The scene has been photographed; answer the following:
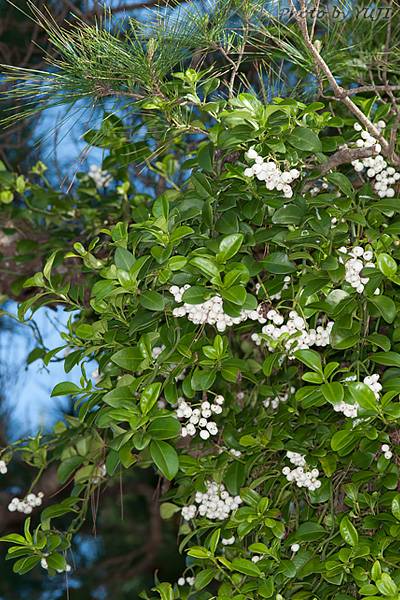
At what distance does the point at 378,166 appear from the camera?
2.26 ft

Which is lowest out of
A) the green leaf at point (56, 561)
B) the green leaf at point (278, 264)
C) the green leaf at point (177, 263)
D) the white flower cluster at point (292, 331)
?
the green leaf at point (56, 561)

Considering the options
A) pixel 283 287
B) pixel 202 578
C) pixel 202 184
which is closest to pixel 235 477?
pixel 202 578

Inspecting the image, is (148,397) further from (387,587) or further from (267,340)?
(387,587)

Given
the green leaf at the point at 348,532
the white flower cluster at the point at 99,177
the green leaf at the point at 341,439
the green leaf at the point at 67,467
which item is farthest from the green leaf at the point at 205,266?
the white flower cluster at the point at 99,177

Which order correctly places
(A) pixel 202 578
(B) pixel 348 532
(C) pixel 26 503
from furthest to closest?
(C) pixel 26 503
(A) pixel 202 578
(B) pixel 348 532

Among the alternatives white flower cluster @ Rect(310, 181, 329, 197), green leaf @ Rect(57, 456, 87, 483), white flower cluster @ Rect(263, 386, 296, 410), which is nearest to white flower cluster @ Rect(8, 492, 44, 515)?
green leaf @ Rect(57, 456, 87, 483)

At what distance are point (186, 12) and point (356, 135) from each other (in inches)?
9.8

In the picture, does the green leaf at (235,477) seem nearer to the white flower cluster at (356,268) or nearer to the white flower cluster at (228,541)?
the white flower cluster at (228,541)

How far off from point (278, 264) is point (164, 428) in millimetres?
206

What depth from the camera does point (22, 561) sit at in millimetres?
758

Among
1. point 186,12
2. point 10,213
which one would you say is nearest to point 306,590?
point 186,12

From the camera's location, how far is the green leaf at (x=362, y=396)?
552 mm

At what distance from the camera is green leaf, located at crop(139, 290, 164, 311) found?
57 centimetres

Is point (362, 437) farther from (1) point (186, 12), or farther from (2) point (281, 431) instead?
(1) point (186, 12)
